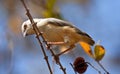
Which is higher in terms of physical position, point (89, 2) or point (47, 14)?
point (89, 2)

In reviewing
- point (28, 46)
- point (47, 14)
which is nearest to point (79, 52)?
point (28, 46)

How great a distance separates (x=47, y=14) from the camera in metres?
1.82

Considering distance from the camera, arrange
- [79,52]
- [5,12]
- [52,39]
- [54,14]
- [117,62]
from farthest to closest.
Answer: [117,62] → [5,12] → [79,52] → [52,39] → [54,14]

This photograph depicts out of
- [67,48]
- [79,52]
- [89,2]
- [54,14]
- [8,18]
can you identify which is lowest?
[54,14]

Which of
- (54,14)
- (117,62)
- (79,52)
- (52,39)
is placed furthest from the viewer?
(117,62)

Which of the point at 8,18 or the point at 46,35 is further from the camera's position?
the point at 8,18

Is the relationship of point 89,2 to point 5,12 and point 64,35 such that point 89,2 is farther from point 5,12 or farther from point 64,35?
point 64,35

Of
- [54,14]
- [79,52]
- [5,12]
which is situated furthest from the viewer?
[5,12]

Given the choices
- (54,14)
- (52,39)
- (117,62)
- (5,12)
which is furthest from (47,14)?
(117,62)

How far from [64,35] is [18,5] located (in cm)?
100

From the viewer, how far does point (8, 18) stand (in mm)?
3184

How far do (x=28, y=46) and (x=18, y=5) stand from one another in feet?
1.86

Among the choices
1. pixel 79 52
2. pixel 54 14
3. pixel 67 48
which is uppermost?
pixel 79 52

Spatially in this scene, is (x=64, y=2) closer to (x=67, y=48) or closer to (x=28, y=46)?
(x=28, y=46)
